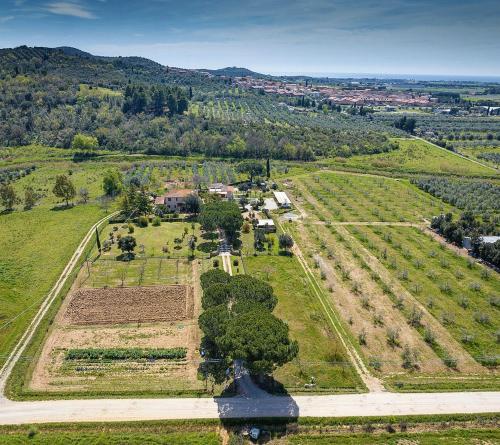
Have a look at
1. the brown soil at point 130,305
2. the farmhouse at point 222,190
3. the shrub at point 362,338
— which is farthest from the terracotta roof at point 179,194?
the shrub at point 362,338

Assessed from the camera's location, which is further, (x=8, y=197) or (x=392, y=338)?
(x=8, y=197)

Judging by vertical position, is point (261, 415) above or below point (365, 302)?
below

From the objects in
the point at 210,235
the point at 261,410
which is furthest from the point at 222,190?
the point at 261,410

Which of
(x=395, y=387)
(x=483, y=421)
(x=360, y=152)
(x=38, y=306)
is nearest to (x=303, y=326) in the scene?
(x=395, y=387)

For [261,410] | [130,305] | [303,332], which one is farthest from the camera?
[130,305]

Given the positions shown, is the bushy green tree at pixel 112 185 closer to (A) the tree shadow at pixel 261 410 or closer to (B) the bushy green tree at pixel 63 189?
(B) the bushy green tree at pixel 63 189

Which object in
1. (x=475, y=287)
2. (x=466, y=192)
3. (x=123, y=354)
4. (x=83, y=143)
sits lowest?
(x=123, y=354)

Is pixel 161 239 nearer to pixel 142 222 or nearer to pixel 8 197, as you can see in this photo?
pixel 142 222

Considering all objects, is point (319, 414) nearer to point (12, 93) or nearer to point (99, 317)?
point (99, 317)
